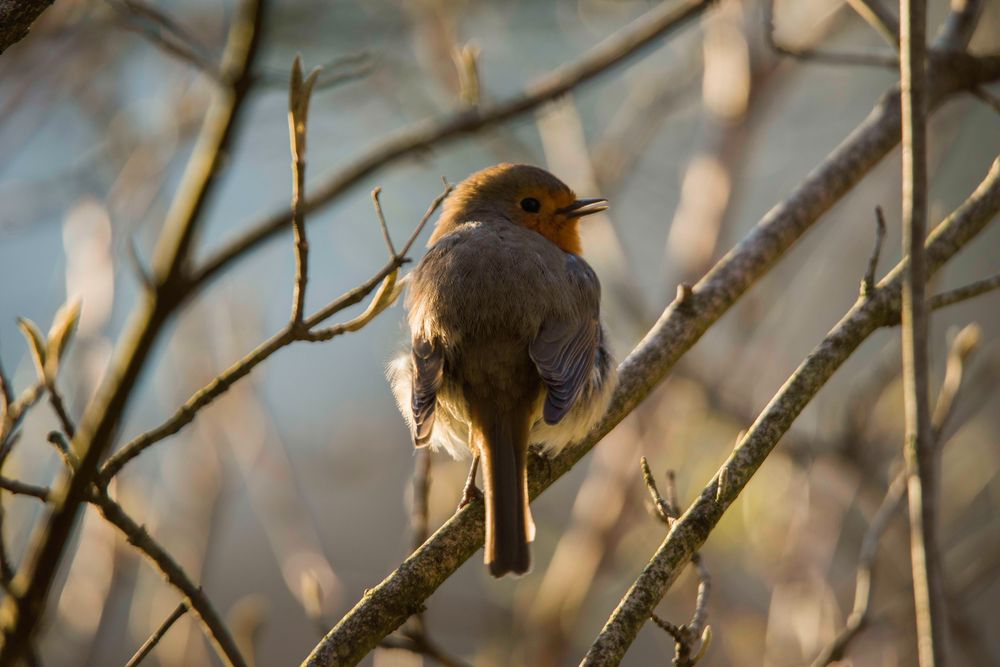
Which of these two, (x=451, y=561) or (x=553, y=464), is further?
(x=553, y=464)

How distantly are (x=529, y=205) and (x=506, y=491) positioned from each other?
180cm

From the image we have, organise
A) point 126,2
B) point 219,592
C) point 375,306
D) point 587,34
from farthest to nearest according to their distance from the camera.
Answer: point 219,592 → point 587,34 → point 126,2 → point 375,306

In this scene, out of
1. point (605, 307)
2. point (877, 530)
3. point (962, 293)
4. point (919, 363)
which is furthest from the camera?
point (605, 307)

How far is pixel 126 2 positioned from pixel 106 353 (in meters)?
1.94

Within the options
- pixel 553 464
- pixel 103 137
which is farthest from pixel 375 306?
pixel 103 137

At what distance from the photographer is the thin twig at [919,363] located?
1.60m

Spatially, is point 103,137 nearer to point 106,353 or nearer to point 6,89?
point 6,89

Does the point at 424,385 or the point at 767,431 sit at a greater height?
the point at 424,385

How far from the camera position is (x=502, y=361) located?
134 inches

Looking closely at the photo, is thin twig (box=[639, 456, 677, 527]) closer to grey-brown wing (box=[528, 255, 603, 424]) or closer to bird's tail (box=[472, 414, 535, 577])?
bird's tail (box=[472, 414, 535, 577])

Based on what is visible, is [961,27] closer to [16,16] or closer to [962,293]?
[962,293]

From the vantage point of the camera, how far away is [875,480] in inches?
186

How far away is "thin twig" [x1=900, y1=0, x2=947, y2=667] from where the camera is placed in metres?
1.60

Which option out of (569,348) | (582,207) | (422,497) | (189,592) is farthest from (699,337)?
(189,592)
